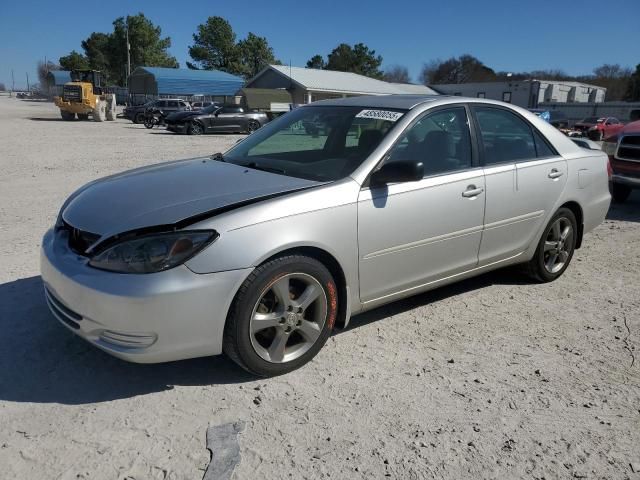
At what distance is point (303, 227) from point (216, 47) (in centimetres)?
9325

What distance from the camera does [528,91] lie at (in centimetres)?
5662

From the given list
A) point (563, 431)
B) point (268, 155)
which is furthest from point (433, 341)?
point (268, 155)

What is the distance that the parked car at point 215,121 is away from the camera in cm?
2581

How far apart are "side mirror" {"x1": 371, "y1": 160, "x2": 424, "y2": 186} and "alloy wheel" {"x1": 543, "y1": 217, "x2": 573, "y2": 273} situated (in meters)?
2.00

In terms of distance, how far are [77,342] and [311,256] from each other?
165 centimetres

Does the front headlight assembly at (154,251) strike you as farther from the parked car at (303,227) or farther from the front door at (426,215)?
the front door at (426,215)

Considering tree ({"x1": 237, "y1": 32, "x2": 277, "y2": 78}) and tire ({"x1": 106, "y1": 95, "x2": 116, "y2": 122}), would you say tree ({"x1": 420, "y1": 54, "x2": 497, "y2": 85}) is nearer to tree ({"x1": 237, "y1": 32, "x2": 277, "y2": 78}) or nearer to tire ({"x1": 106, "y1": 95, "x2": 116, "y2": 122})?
tree ({"x1": 237, "y1": 32, "x2": 277, "y2": 78})

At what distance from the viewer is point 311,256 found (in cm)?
311

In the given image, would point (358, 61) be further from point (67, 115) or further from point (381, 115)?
point (381, 115)

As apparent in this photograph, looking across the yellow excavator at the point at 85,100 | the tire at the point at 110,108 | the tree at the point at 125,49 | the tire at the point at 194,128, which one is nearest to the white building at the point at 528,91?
the tire at the point at 110,108

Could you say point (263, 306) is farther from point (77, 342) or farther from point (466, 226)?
point (466, 226)

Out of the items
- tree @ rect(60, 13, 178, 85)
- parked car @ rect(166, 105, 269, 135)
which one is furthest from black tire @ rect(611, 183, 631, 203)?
tree @ rect(60, 13, 178, 85)

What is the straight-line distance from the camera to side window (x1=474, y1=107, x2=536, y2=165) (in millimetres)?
4121

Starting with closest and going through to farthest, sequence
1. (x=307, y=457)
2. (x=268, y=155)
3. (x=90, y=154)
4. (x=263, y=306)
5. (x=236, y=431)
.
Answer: (x=307, y=457), (x=236, y=431), (x=263, y=306), (x=268, y=155), (x=90, y=154)
